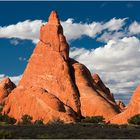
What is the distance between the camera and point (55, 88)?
149375 millimetres

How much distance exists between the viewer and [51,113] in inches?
5256

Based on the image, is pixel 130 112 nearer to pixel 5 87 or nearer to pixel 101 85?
pixel 101 85

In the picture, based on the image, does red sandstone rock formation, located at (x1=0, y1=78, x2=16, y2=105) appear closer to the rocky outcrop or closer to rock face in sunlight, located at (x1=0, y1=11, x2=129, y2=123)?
rock face in sunlight, located at (x1=0, y1=11, x2=129, y2=123)

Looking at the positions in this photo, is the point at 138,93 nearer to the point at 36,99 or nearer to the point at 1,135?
the point at 36,99

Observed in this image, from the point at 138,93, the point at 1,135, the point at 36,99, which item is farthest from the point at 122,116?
the point at 1,135

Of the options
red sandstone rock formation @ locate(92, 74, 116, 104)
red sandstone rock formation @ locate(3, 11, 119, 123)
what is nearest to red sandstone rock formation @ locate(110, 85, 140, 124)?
red sandstone rock formation @ locate(3, 11, 119, 123)

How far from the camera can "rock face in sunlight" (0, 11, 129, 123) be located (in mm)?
139250

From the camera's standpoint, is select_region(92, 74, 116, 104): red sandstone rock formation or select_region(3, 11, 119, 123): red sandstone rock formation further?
select_region(92, 74, 116, 104): red sandstone rock formation

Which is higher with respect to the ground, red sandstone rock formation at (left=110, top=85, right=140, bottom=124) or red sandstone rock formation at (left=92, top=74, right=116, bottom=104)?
red sandstone rock formation at (left=92, top=74, right=116, bottom=104)

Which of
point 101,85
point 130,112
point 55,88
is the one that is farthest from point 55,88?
point 130,112

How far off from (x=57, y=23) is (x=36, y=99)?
3522 centimetres

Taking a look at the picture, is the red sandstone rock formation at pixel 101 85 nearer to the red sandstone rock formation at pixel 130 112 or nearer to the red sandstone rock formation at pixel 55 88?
the red sandstone rock formation at pixel 55 88

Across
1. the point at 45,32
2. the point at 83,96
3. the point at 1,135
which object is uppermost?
the point at 45,32

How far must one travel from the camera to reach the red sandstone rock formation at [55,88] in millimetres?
139375
